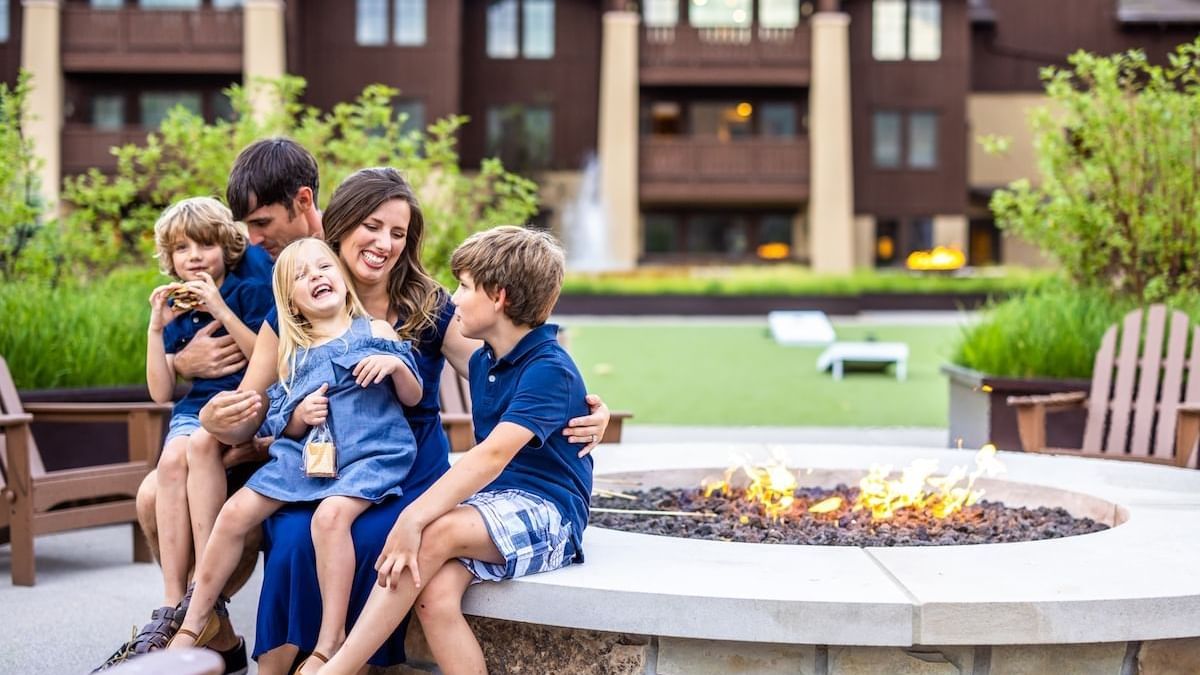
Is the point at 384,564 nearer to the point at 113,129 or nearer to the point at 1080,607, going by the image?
the point at 1080,607

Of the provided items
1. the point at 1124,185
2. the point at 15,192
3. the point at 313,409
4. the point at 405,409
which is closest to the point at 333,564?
the point at 313,409

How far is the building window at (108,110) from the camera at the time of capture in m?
32.1

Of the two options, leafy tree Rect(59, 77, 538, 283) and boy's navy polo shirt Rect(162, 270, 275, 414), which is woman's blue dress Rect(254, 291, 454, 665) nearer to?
boy's navy polo shirt Rect(162, 270, 275, 414)

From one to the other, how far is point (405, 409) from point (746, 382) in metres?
11.5

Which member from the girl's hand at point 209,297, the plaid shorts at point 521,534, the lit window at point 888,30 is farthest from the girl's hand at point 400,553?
the lit window at point 888,30

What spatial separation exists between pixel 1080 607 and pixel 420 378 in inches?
81.1

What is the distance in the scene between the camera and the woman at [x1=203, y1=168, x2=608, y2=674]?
12.6ft

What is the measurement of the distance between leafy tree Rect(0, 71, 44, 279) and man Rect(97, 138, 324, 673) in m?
4.89

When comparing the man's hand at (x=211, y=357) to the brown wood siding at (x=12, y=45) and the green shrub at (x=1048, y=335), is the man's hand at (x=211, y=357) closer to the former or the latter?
the green shrub at (x=1048, y=335)

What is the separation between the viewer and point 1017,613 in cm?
346

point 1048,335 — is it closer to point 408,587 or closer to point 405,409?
point 405,409

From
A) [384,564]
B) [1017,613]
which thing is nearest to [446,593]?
[384,564]

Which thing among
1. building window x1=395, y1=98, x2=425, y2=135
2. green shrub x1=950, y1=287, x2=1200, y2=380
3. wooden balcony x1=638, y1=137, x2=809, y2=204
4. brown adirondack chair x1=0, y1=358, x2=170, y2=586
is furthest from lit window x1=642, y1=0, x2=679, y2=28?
brown adirondack chair x1=0, y1=358, x2=170, y2=586

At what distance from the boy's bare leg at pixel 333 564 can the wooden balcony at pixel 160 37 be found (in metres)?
28.6
